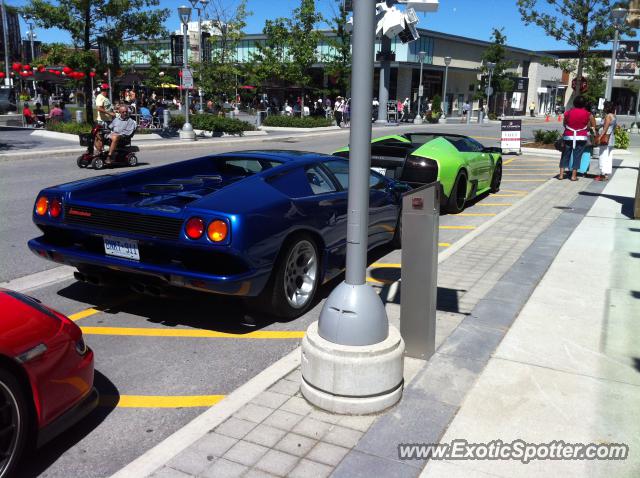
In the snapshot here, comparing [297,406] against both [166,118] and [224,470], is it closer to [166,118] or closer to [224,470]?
[224,470]

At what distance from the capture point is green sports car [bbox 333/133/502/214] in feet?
29.5

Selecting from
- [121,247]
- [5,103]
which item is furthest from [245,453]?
[5,103]

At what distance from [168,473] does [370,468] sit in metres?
0.99

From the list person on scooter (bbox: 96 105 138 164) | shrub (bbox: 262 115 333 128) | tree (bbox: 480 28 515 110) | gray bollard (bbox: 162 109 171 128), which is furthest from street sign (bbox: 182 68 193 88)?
tree (bbox: 480 28 515 110)

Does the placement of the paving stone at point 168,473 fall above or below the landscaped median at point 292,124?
below

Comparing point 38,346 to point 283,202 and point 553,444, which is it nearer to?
point 283,202

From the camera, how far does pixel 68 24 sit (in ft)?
72.3

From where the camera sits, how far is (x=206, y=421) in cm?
338

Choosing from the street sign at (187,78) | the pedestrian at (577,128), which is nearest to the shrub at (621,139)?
the pedestrian at (577,128)

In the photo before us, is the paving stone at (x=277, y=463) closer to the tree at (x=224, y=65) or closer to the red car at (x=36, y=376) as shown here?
the red car at (x=36, y=376)

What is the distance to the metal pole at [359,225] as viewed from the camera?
339cm

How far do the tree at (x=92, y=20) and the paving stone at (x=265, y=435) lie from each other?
70.3 feet

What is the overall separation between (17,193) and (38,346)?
915cm

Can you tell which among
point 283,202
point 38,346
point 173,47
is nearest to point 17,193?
point 283,202
